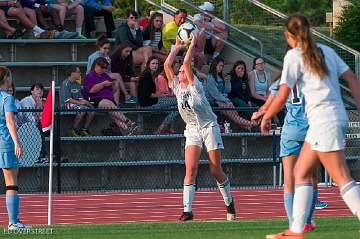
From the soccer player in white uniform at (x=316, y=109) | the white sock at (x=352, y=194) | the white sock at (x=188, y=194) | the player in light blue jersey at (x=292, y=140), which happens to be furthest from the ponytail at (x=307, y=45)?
the white sock at (x=188, y=194)

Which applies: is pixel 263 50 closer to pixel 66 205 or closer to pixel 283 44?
pixel 283 44

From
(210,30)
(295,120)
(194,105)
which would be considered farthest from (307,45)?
(210,30)

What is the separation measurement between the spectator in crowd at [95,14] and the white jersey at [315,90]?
15.0 m

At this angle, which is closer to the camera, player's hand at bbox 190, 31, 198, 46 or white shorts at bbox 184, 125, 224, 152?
white shorts at bbox 184, 125, 224, 152

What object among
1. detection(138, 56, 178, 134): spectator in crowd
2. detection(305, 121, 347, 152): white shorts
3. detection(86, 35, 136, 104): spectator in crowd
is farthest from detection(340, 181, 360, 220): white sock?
detection(86, 35, 136, 104): spectator in crowd

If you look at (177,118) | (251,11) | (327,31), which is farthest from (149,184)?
(327,31)

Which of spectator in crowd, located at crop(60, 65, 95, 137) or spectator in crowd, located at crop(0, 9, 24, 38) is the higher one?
spectator in crowd, located at crop(0, 9, 24, 38)

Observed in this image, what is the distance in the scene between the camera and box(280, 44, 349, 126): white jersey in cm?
1051

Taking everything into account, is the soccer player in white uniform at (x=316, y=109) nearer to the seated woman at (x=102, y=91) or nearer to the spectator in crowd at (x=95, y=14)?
the seated woman at (x=102, y=91)

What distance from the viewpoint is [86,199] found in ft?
64.7

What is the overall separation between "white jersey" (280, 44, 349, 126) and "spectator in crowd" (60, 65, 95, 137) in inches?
457

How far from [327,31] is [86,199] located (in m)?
12.3

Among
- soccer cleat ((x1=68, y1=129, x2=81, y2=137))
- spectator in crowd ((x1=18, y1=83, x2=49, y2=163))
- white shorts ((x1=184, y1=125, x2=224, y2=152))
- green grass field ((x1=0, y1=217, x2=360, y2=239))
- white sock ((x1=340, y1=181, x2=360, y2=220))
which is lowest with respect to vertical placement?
soccer cleat ((x1=68, y1=129, x2=81, y2=137))

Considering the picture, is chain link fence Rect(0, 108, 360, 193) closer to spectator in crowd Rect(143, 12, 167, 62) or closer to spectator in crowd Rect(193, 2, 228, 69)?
spectator in crowd Rect(143, 12, 167, 62)
